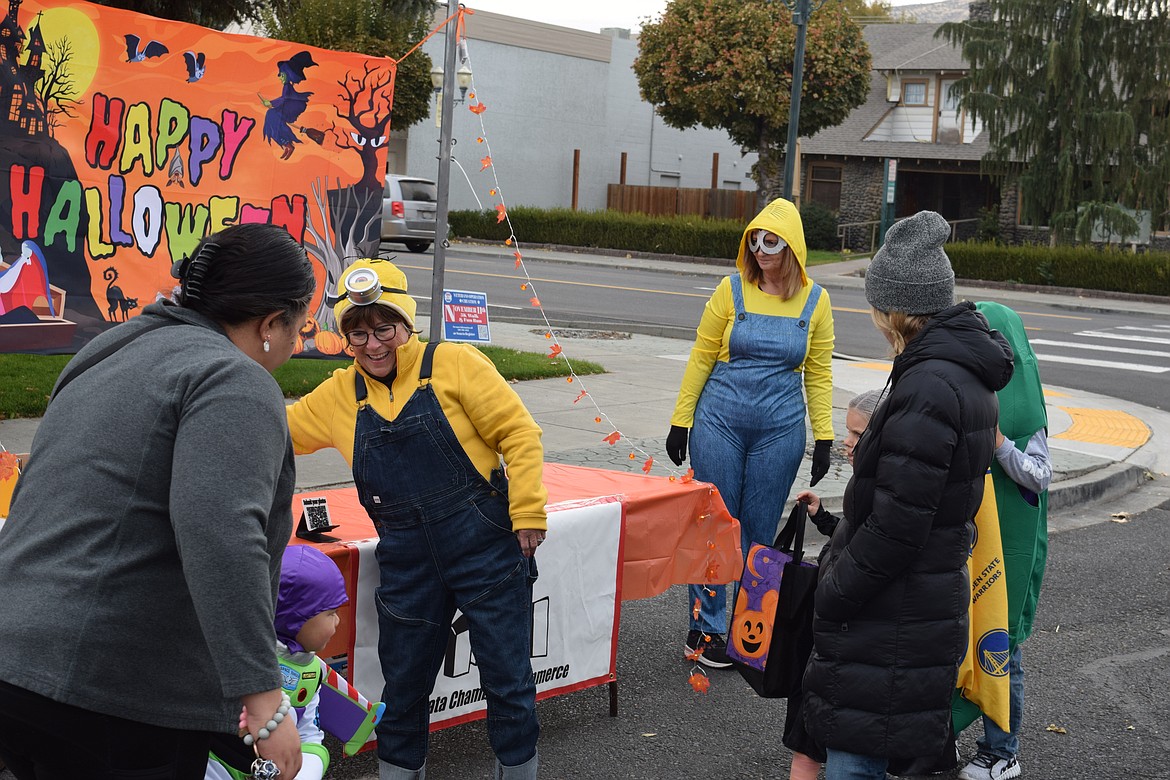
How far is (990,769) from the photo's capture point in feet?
14.0

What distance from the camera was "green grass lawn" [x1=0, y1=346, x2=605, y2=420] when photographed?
855 cm

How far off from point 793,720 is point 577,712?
1.26m

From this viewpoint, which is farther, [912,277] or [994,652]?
[994,652]

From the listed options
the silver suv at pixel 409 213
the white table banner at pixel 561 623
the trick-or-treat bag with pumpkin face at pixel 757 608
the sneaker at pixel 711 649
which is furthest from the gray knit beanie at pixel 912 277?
the silver suv at pixel 409 213

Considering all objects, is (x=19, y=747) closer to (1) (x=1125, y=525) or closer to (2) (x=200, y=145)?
(2) (x=200, y=145)

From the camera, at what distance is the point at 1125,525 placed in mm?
8203

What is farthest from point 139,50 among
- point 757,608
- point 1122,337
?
point 1122,337

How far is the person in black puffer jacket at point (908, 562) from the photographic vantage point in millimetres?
3023

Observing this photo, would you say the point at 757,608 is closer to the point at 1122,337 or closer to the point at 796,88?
the point at 796,88

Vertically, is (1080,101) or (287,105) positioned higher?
(1080,101)

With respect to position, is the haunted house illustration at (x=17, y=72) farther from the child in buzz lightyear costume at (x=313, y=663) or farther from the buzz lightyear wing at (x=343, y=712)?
the buzz lightyear wing at (x=343, y=712)

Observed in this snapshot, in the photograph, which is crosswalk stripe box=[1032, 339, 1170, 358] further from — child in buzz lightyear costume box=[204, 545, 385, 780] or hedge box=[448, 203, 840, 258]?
child in buzz lightyear costume box=[204, 545, 385, 780]

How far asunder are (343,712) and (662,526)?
73.3 inches

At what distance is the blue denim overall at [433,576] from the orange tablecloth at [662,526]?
1.01m
